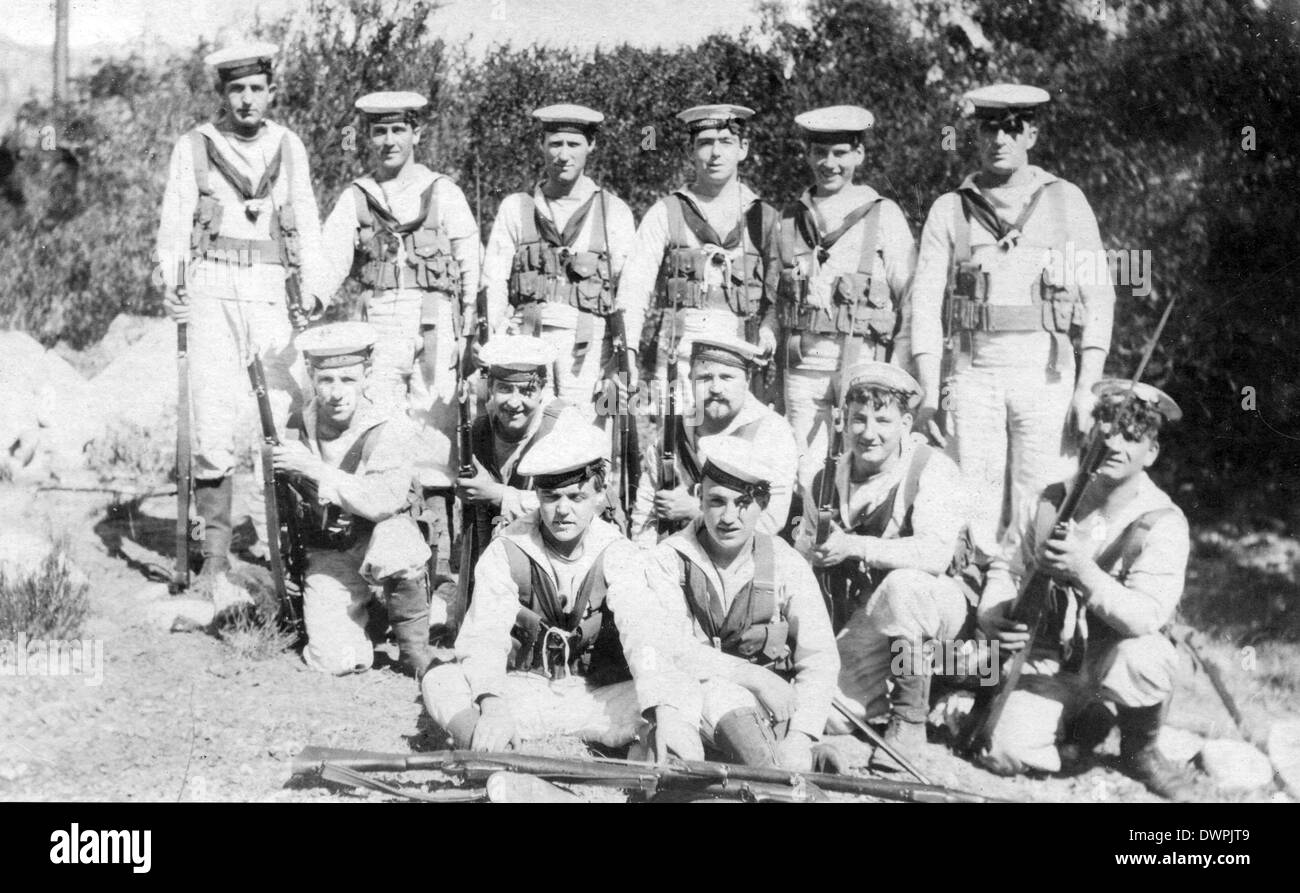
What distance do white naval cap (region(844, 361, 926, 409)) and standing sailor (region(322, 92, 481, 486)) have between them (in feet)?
6.89

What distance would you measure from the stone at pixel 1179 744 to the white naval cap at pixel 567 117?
3.93m

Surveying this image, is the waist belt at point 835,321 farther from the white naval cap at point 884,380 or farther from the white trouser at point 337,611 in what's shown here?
the white trouser at point 337,611

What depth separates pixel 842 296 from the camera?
6.34 metres

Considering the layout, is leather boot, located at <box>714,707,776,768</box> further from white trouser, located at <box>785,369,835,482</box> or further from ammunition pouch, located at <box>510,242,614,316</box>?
ammunition pouch, located at <box>510,242,614,316</box>

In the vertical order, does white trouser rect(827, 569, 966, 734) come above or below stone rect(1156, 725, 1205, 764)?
above

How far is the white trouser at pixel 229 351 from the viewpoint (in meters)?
6.57

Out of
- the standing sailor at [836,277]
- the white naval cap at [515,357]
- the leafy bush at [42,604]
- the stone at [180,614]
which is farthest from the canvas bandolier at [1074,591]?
the leafy bush at [42,604]

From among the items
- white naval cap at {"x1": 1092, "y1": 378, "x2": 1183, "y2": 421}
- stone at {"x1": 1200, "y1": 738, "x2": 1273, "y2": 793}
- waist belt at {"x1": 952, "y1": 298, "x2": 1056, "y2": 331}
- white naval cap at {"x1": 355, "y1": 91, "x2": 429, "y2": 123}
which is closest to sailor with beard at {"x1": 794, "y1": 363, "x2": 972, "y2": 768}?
waist belt at {"x1": 952, "y1": 298, "x2": 1056, "y2": 331}

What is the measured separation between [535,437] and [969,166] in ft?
10.7

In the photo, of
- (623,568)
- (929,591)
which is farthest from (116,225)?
(929,591)

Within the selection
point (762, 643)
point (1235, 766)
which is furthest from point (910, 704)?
point (1235, 766)

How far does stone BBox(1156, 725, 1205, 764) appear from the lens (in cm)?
542

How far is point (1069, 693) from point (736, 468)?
65.4 inches

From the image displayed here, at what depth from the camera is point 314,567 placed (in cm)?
612
